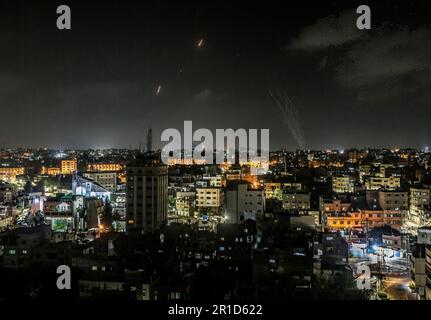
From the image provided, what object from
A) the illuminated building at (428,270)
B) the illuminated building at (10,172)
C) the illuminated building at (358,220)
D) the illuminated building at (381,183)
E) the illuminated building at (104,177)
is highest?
the illuminated building at (10,172)

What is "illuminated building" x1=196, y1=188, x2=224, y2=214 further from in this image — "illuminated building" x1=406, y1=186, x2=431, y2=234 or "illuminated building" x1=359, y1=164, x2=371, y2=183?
"illuminated building" x1=359, y1=164, x2=371, y2=183

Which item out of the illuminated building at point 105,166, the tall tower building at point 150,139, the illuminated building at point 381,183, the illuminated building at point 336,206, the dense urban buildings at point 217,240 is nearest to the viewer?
the dense urban buildings at point 217,240

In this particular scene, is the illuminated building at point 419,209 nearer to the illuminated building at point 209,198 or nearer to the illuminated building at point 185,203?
the illuminated building at point 209,198

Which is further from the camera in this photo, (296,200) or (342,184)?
(342,184)

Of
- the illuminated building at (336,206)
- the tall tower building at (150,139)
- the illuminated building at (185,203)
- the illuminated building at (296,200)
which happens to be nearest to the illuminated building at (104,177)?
the tall tower building at (150,139)

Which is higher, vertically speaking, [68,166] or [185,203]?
[68,166]

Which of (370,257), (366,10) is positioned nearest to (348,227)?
(370,257)

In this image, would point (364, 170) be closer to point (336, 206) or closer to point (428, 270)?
point (336, 206)

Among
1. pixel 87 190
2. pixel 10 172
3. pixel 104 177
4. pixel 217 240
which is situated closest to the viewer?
pixel 217 240

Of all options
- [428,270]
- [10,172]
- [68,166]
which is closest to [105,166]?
[68,166]

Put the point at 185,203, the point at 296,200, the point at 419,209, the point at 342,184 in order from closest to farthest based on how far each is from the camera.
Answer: the point at 419,209
the point at 296,200
the point at 185,203
the point at 342,184
